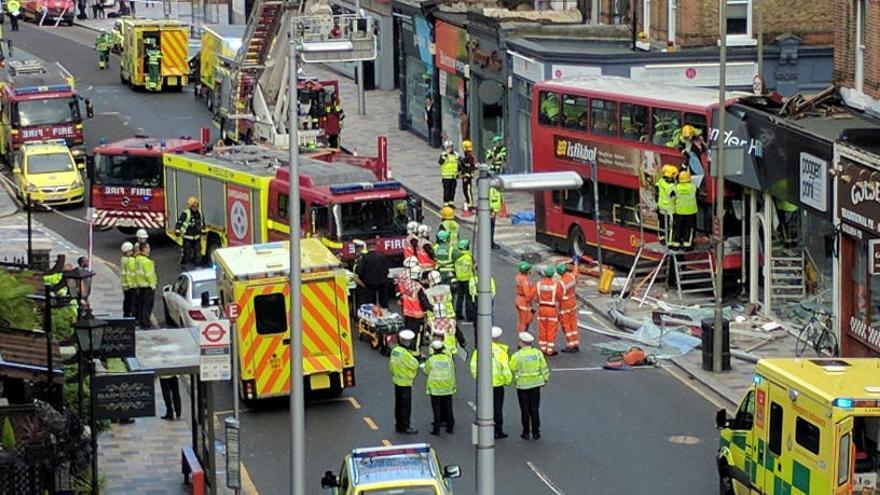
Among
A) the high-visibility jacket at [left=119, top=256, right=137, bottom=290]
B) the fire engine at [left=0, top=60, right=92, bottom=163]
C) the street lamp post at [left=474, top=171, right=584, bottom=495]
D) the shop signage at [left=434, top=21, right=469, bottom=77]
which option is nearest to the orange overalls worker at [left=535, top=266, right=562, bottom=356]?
the high-visibility jacket at [left=119, top=256, right=137, bottom=290]

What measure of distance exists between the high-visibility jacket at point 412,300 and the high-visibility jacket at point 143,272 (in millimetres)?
5242

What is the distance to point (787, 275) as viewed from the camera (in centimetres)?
3684

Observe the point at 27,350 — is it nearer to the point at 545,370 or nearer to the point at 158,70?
the point at 545,370

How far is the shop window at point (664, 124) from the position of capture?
39438 mm

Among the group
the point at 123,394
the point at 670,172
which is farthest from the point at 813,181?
the point at 123,394

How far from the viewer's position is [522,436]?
96.9 feet

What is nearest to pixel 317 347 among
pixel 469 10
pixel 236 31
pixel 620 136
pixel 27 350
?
pixel 27 350

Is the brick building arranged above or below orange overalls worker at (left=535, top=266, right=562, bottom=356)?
above

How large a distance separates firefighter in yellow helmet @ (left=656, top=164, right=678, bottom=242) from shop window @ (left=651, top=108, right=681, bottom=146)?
1.09 meters

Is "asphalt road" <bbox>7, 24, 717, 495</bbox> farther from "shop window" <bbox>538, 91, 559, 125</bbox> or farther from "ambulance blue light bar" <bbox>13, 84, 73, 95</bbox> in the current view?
"ambulance blue light bar" <bbox>13, 84, 73, 95</bbox>

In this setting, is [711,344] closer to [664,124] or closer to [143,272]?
[664,124]

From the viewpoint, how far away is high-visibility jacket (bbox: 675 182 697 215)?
3781 cm

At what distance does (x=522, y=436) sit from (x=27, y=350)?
9619 mm

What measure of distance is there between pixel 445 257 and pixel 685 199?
4.66m
